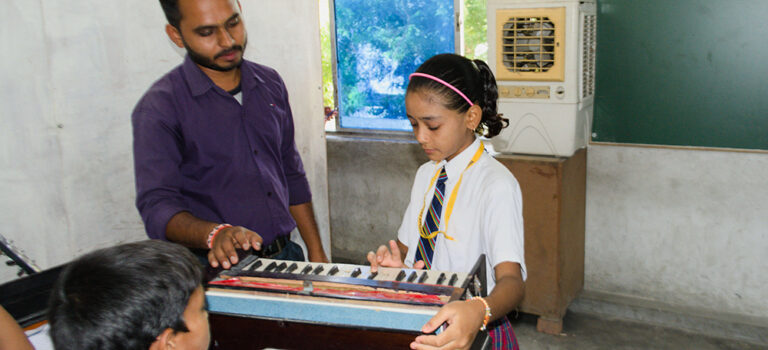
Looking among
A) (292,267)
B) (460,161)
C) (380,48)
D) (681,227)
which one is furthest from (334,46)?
(292,267)

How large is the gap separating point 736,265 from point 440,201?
232 centimetres

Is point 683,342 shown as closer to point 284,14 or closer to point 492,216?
point 492,216

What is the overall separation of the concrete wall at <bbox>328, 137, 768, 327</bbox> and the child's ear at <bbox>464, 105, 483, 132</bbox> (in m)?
1.95

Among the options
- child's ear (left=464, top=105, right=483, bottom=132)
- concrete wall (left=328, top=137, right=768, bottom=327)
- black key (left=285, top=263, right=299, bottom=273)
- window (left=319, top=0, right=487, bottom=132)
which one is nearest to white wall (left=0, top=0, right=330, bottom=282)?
black key (left=285, top=263, right=299, bottom=273)

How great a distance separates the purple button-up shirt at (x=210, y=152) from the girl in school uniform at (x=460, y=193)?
21.0 inches

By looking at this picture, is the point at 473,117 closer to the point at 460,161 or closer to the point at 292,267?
the point at 460,161

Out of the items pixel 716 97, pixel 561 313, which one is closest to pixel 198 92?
pixel 561 313

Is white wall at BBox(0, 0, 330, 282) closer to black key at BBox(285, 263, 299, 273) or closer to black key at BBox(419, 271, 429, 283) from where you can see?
black key at BBox(285, 263, 299, 273)

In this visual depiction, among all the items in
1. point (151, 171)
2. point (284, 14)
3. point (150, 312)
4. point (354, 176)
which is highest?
point (284, 14)

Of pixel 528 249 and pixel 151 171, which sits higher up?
pixel 151 171

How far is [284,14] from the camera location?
3119 mm

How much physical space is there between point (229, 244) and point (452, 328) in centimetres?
68

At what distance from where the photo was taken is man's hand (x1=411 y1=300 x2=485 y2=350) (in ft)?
3.69

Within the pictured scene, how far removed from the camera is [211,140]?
1971 millimetres
